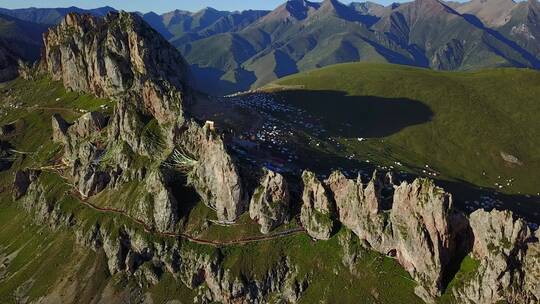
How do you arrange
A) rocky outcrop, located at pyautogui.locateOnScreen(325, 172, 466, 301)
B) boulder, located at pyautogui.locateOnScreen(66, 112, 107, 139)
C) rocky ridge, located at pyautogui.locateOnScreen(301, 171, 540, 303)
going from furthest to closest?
boulder, located at pyautogui.locateOnScreen(66, 112, 107, 139) < rocky outcrop, located at pyautogui.locateOnScreen(325, 172, 466, 301) < rocky ridge, located at pyautogui.locateOnScreen(301, 171, 540, 303)

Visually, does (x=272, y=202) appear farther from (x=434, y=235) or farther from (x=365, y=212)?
(x=434, y=235)

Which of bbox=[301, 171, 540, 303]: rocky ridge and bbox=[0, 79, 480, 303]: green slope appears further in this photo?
bbox=[0, 79, 480, 303]: green slope

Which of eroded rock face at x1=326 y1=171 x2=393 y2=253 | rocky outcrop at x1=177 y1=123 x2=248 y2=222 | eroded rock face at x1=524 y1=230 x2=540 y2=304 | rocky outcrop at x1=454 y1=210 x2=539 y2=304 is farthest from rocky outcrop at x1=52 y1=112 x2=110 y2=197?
eroded rock face at x1=524 y1=230 x2=540 y2=304

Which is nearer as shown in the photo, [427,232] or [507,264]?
[507,264]

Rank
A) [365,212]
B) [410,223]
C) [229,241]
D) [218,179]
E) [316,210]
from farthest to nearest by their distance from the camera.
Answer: [218,179]
[229,241]
[316,210]
[365,212]
[410,223]

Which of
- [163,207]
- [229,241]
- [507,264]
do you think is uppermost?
[507,264]

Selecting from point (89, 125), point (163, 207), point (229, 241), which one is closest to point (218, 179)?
point (229, 241)

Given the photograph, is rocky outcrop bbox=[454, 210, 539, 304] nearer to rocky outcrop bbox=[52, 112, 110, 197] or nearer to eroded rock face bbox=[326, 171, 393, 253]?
eroded rock face bbox=[326, 171, 393, 253]
